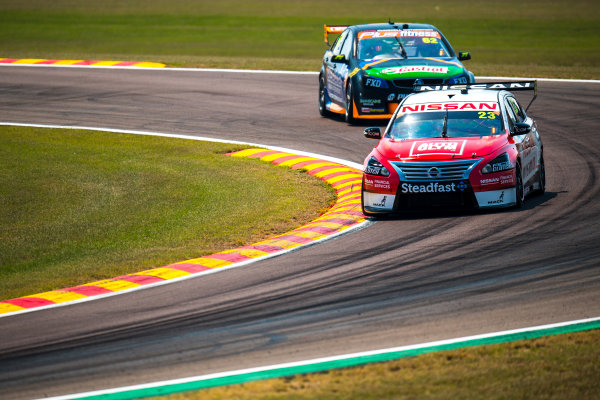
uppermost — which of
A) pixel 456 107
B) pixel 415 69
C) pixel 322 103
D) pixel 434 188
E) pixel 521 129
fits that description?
pixel 456 107

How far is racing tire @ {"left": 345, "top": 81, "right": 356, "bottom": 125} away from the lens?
747 inches

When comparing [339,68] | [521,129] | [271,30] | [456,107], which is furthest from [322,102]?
[271,30]

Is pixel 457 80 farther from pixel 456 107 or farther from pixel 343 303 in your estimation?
pixel 343 303

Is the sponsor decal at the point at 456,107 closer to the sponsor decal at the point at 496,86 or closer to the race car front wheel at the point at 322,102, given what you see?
the sponsor decal at the point at 496,86

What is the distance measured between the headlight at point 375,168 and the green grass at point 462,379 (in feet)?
17.3

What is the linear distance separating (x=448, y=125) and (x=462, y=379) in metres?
6.88

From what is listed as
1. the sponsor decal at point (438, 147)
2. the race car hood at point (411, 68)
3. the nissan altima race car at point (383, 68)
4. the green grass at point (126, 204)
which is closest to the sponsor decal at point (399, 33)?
the nissan altima race car at point (383, 68)

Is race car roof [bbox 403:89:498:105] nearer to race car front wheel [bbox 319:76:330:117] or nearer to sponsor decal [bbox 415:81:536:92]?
sponsor decal [bbox 415:81:536:92]

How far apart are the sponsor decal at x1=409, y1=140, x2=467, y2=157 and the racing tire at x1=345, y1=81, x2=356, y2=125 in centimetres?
661

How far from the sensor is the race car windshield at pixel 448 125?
12.8 m

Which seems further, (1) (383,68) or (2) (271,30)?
(2) (271,30)

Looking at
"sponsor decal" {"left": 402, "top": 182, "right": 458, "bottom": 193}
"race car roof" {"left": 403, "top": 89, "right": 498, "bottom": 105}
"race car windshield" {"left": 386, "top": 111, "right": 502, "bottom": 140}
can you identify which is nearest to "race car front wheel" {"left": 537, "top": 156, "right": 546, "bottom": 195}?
"race car windshield" {"left": 386, "top": 111, "right": 502, "bottom": 140}

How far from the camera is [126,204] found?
44.8 ft

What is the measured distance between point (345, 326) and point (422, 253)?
256 centimetres
